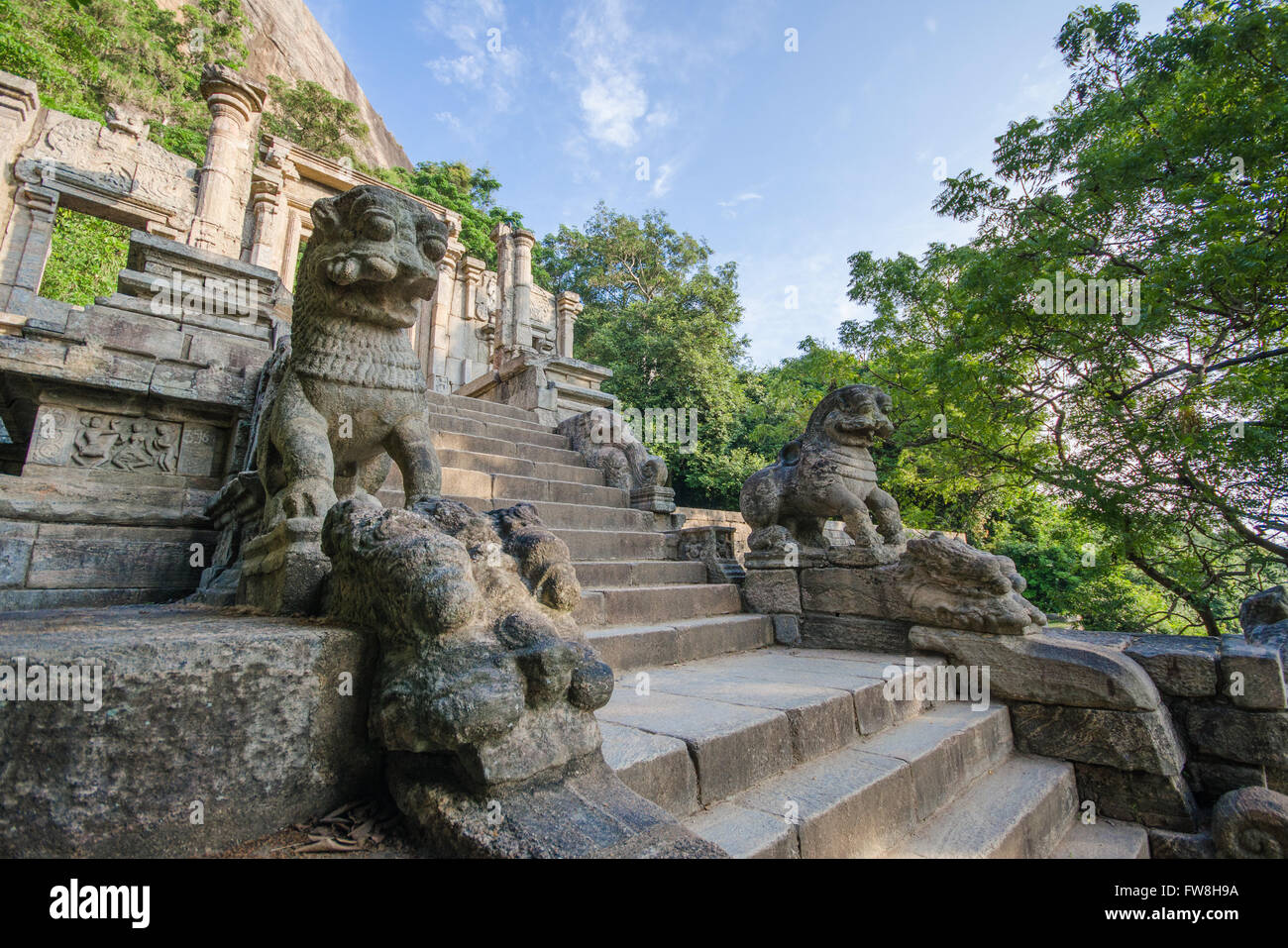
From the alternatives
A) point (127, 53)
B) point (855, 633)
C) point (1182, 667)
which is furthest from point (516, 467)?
point (127, 53)

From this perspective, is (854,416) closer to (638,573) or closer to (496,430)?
(638,573)

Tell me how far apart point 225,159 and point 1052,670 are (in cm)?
1448

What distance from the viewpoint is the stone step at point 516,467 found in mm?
4938

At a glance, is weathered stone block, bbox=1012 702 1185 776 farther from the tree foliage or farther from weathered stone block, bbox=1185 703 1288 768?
the tree foliage

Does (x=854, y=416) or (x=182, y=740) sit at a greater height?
(x=854, y=416)

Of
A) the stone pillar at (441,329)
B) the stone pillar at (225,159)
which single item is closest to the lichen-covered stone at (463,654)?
the stone pillar at (225,159)

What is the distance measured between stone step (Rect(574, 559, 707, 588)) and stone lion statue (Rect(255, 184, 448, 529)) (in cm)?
162

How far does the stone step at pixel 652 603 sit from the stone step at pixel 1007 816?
1.88 metres

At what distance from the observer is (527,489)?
4977 mm

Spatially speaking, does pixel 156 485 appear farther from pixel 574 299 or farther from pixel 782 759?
pixel 574 299

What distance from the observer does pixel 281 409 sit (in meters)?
2.53

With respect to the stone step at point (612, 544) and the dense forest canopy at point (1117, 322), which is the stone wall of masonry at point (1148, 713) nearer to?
the stone step at point (612, 544)
